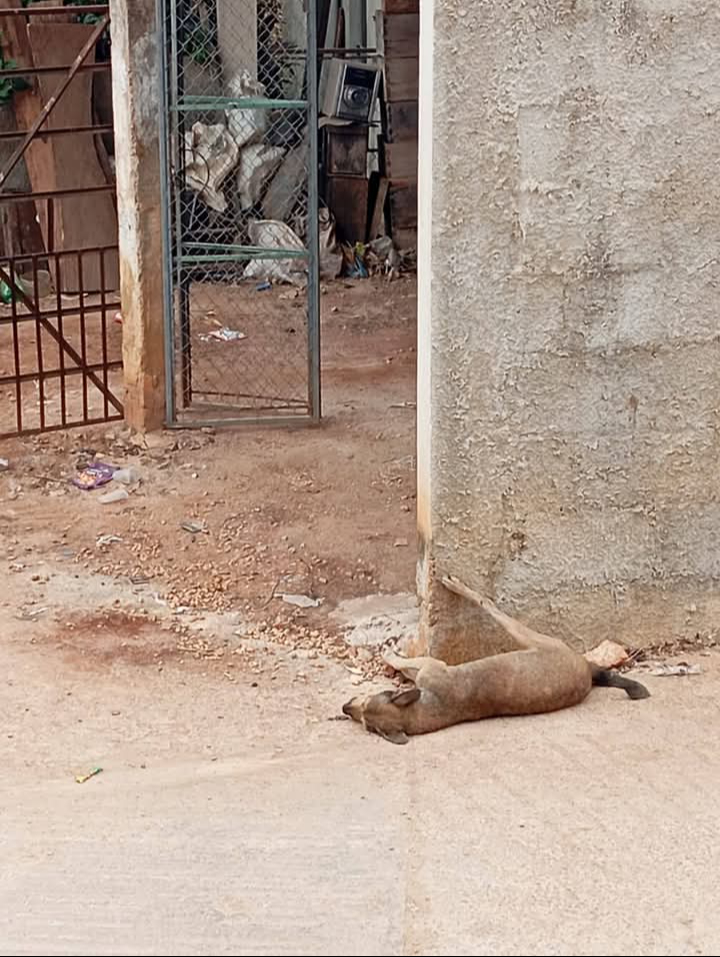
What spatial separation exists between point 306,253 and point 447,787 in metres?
4.34

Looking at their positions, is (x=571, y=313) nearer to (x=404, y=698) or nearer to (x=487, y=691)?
(x=487, y=691)

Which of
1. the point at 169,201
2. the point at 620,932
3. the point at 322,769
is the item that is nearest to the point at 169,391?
the point at 169,201

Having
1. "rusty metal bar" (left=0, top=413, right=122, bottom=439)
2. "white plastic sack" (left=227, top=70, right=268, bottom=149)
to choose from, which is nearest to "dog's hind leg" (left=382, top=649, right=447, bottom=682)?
"rusty metal bar" (left=0, top=413, right=122, bottom=439)

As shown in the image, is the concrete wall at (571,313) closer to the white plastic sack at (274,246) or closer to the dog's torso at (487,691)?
the dog's torso at (487,691)

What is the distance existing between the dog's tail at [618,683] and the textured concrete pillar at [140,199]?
3.84 m

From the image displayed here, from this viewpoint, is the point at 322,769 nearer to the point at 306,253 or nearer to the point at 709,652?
the point at 709,652

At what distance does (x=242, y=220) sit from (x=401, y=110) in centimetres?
166

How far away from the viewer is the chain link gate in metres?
8.08

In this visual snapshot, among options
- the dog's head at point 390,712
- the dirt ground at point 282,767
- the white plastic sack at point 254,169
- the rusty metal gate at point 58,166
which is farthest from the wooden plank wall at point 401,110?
the dog's head at point 390,712

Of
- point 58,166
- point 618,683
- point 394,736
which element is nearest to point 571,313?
point 618,683

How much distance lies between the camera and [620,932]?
3.50m

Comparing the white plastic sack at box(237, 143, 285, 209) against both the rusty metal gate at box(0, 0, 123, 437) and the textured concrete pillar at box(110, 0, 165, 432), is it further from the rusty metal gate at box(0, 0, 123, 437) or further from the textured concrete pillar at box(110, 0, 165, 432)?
the textured concrete pillar at box(110, 0, 165, 432)

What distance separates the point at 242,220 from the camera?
1272 centimetres

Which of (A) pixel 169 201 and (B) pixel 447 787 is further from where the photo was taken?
(A) pixel 169 201
